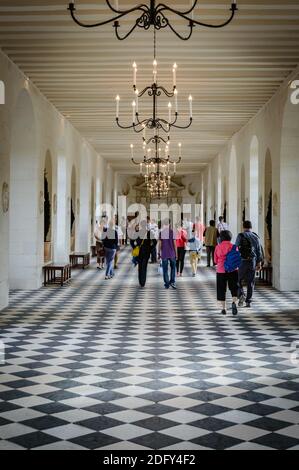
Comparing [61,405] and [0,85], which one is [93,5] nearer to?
[0,85]

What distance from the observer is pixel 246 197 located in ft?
66.9

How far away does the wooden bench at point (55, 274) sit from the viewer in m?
16.2

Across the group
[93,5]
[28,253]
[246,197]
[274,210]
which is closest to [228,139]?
[246,197]

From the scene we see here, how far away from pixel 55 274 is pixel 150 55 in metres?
7.75

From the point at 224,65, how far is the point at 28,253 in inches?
247

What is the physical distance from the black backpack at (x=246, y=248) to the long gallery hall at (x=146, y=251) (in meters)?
0.02

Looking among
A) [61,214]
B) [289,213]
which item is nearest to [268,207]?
[289,213]

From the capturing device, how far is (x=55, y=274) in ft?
57.9

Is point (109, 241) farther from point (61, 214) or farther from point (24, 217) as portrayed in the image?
point (24, 217)

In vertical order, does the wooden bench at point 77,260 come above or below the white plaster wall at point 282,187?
below

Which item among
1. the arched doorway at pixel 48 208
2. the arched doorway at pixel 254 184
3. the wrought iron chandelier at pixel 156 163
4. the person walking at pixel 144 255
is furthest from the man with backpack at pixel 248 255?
the arched doorway at pixel 254 184

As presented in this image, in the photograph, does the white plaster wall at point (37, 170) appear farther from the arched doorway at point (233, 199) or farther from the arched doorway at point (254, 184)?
the arched doorway at point (254, 184)

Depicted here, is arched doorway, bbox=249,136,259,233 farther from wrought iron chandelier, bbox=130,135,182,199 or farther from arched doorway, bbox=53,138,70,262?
arched doorway, bbox=53,138,70,262

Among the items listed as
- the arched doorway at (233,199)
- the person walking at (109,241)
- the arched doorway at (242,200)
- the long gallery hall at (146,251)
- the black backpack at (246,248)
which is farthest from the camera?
the arched doorway at (233,199)
